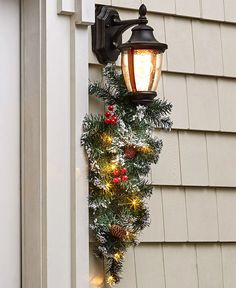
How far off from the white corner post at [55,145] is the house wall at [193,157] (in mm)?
200

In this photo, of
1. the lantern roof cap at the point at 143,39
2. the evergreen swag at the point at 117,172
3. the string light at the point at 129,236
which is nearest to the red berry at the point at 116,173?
the evergreen swag at the point at 117,172

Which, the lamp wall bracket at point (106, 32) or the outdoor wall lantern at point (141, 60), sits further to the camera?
the lamp wall bracket at point (106, 32)

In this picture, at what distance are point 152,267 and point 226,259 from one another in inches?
15.4

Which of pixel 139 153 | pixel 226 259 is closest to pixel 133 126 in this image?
pixel 139 153

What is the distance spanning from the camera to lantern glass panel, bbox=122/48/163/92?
10.4 ft

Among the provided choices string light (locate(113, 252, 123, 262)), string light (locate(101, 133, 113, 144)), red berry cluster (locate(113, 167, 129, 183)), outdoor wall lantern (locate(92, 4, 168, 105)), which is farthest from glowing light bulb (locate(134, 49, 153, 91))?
string light (locate(113, 252, 123, 262))

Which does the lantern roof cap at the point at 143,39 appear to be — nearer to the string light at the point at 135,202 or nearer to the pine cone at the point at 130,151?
the pine cone at the point at 130,151

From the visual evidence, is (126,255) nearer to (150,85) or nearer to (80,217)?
(80,217)

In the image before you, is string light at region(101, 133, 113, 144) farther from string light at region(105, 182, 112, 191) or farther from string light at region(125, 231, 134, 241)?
string light at region(125, 231, 134, 241)

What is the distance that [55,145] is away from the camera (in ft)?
10.4

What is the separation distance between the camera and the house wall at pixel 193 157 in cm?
347

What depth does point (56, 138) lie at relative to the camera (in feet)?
10.4

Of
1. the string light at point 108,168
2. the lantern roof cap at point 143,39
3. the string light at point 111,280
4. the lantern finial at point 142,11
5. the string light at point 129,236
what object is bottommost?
the string light at point 111,280

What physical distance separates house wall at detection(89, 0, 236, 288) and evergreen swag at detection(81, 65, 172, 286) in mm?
168
